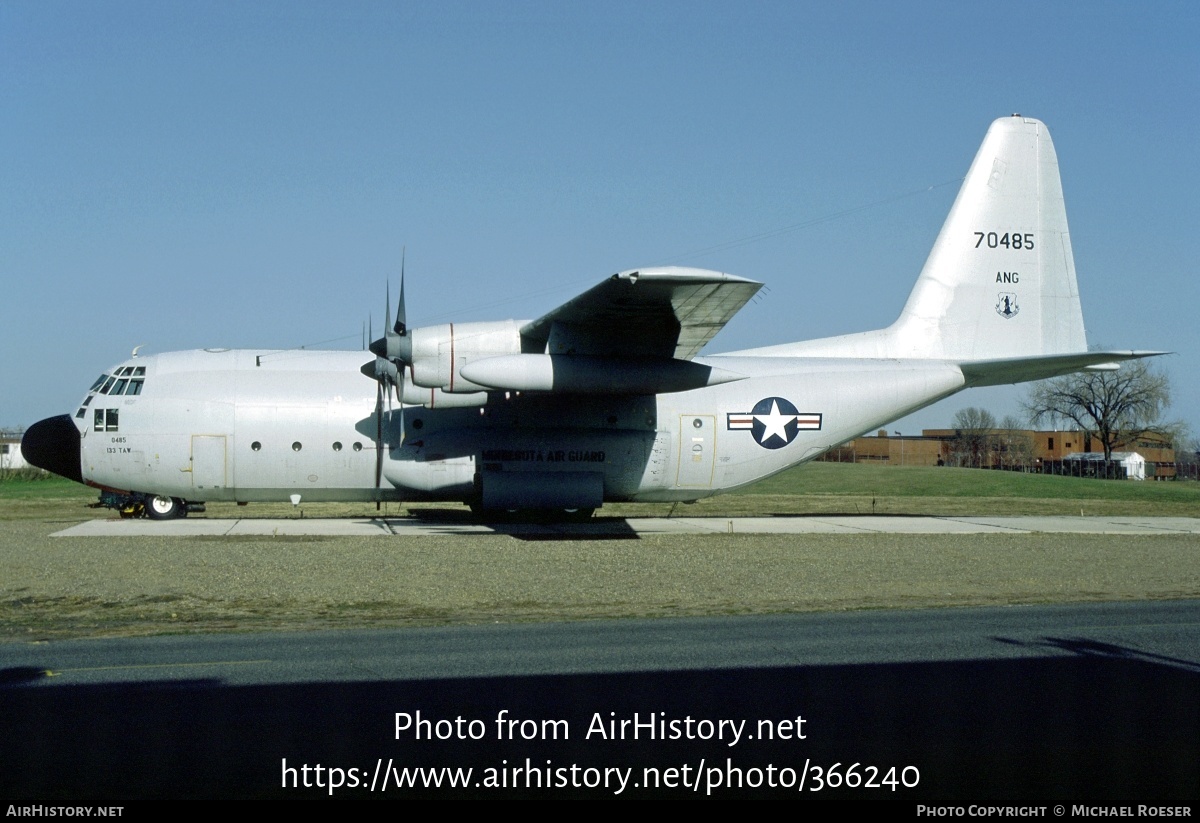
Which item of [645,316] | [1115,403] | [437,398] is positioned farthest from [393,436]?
[1115,403]

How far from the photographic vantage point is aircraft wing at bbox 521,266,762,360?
16062mm

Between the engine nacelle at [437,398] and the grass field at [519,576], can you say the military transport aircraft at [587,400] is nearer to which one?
the engine nacelle at [437,398]

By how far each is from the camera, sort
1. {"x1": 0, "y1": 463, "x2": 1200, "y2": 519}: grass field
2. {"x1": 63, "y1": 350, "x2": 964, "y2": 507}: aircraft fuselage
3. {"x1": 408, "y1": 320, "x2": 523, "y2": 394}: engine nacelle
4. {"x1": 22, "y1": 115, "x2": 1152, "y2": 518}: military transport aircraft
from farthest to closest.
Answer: {"x1": 0, "y1": 463, "x2": 1200, "y2": 519}: grass field
{"x1": 63, "y1": 350, "x2": 964, "y2": 507}: aircraft fuselage
{"x1": 22, "y1": 115, "x2": 1152, "y2": 518}: military transport aircraft
{"x1": 408, "y1": 320, "x2": 523, "y2": 394}: engine nacelle

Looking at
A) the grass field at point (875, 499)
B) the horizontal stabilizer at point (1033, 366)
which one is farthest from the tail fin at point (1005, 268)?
the grass field at point (875, 499)

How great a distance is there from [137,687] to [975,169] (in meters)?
21.7

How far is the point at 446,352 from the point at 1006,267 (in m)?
13.2

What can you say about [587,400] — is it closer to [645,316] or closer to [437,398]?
[437,398]

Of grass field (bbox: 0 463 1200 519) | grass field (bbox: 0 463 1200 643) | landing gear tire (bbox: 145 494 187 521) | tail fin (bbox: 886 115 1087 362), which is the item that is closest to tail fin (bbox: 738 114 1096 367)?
tail fin (bbox: 886 115 1087 362)

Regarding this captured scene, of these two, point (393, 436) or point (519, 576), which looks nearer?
point (519, 576)

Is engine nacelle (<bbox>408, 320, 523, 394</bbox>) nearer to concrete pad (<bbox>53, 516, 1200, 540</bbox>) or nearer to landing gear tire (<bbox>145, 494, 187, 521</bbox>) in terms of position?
concrete pad (<bbox>53, 516, 1200, 540</bbox>)

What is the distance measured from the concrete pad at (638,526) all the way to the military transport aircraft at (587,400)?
0.72m

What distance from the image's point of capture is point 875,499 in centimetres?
3806

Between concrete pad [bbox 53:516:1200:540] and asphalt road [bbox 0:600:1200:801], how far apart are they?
11.0 meters

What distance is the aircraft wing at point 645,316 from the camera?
16.1 metres
